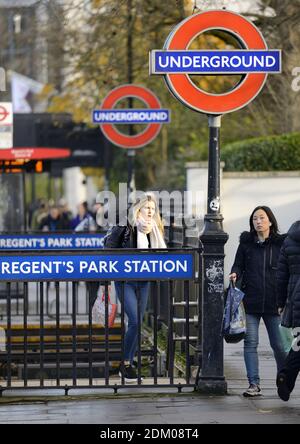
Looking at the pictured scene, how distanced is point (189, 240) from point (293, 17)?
6.14m

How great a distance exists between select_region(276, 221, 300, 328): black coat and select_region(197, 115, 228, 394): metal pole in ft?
2.08

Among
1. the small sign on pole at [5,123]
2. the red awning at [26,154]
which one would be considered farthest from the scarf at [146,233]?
the red awning at [26,154]

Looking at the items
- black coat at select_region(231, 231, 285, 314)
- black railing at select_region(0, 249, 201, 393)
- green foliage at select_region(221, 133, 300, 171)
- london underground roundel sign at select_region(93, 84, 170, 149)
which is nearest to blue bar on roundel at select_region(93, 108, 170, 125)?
london underground roundel sign at select_region(93, 84, 170, 149)

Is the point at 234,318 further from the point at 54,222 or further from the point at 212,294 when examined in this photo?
the point at 54,222

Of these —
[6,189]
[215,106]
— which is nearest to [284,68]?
[6,189]

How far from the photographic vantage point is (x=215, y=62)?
439 inches

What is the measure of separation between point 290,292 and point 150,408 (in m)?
1.43

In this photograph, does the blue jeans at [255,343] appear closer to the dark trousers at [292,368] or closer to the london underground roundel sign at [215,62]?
the dark trousers at [292,368]

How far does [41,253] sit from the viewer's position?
10.9 meters

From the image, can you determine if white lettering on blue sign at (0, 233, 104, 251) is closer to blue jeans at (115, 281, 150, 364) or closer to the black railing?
the black railing

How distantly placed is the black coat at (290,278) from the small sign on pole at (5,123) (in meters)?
8.35

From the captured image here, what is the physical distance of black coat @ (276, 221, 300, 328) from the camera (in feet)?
34.1

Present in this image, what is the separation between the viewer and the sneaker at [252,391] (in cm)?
1091
